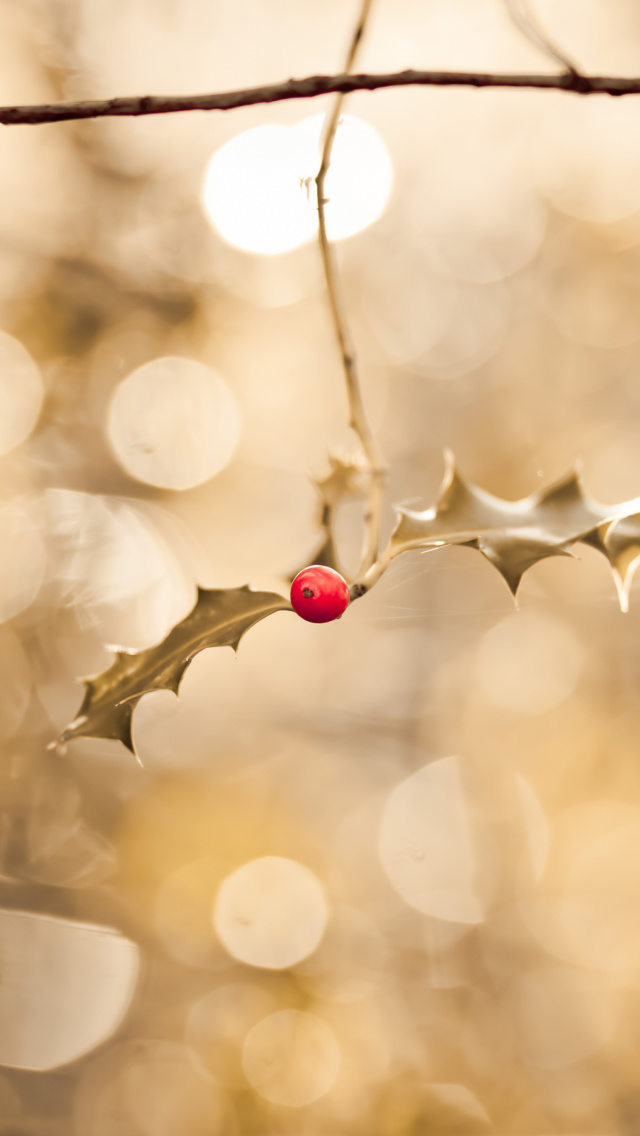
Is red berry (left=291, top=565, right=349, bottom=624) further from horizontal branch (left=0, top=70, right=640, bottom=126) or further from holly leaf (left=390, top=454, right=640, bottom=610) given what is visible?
horizontal branch (left=0, top=70, right=640, bottom=126)

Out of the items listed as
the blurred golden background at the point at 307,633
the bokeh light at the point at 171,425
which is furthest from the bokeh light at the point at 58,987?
the bokeh light at the point at 171,425

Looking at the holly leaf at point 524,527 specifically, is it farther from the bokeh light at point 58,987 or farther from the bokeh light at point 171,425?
the bokeh light at point 58,987

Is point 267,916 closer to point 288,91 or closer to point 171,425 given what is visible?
point 171,425

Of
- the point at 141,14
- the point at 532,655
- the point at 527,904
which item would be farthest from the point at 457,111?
the point at 527,904

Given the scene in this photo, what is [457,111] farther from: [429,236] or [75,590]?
[75,590]

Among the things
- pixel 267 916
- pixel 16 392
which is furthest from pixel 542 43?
pixel 267 916

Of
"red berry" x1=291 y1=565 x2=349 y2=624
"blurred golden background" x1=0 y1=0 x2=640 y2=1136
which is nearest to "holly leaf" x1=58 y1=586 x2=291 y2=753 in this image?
"red berry" x1=291 y1=565 x2=349 y2=624
